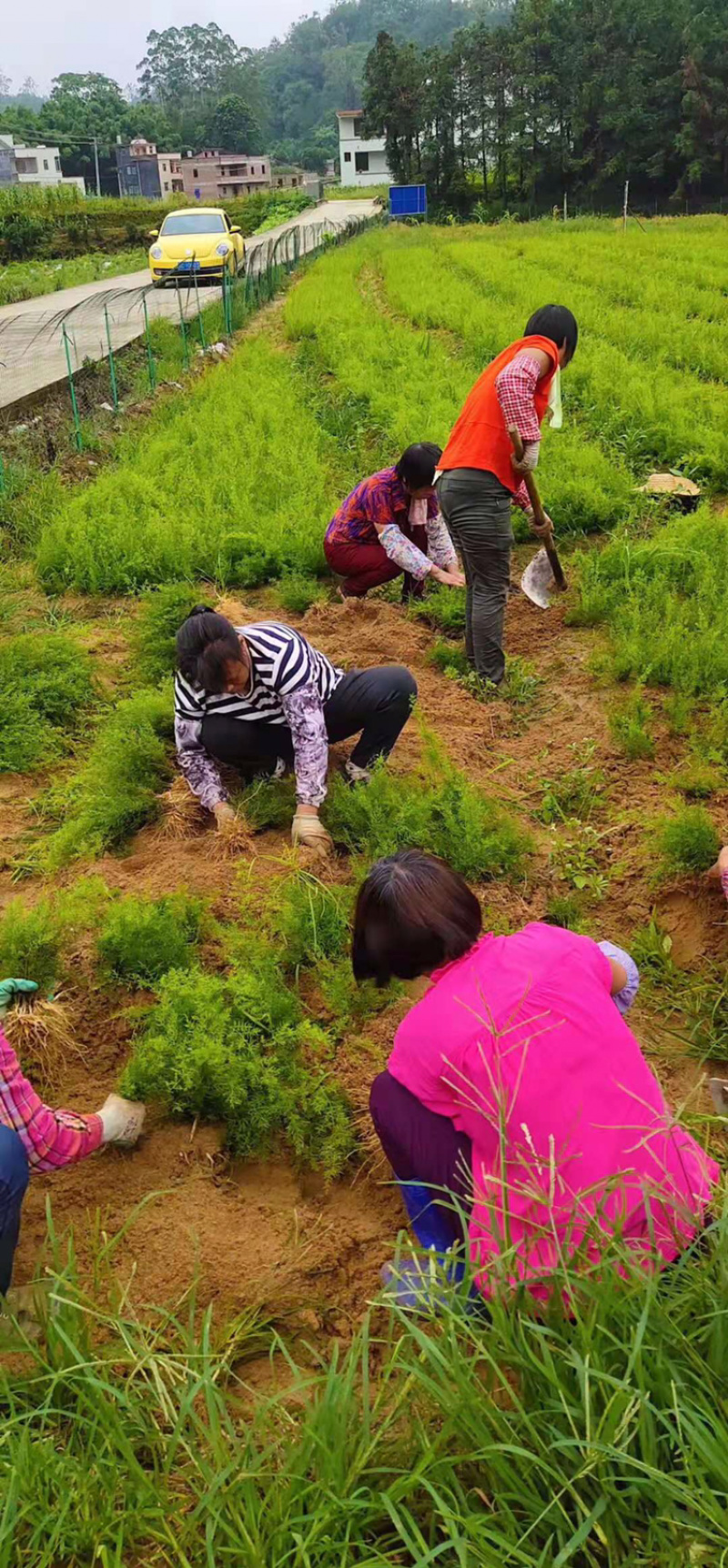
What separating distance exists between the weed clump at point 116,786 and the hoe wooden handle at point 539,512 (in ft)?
5.60

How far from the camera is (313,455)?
7289mm

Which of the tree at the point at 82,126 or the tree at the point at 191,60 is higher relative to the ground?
the tree at the point at 191,60

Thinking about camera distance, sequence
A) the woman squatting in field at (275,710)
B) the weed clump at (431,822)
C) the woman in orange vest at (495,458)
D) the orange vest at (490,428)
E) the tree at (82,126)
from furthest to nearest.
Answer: the tree at (82,126)
the orange vest at (490,428)
the woman in orange vest at (495,458)
the weed clump at (431,822)
the woman squatting in field at (275,710)

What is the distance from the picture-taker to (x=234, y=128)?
89.9m

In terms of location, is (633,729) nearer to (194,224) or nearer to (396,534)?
(396,534)

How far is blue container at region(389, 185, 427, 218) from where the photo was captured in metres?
37.4

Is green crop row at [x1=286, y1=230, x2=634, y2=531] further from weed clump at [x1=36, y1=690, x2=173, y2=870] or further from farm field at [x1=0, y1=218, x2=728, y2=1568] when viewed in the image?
weed clump at [x1=36, y1=690, x2=173, y2=870]

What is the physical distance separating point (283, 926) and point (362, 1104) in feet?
2.21

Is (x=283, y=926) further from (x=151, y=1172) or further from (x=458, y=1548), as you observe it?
(x=458, y=1548)

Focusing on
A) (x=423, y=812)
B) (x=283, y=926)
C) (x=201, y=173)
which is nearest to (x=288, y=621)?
(x=423, y=812)

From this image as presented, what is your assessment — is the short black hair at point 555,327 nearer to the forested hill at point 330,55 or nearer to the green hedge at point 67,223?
the green hedge at point 67,223

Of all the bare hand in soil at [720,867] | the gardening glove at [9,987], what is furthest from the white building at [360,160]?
the gardening glove at [9,987]

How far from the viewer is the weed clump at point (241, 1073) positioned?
248cm

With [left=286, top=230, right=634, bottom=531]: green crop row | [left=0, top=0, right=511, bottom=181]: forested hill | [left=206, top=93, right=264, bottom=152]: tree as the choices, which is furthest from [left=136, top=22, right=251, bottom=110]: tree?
[left=286, top=230, right=634, bottom=531]: green crop row
